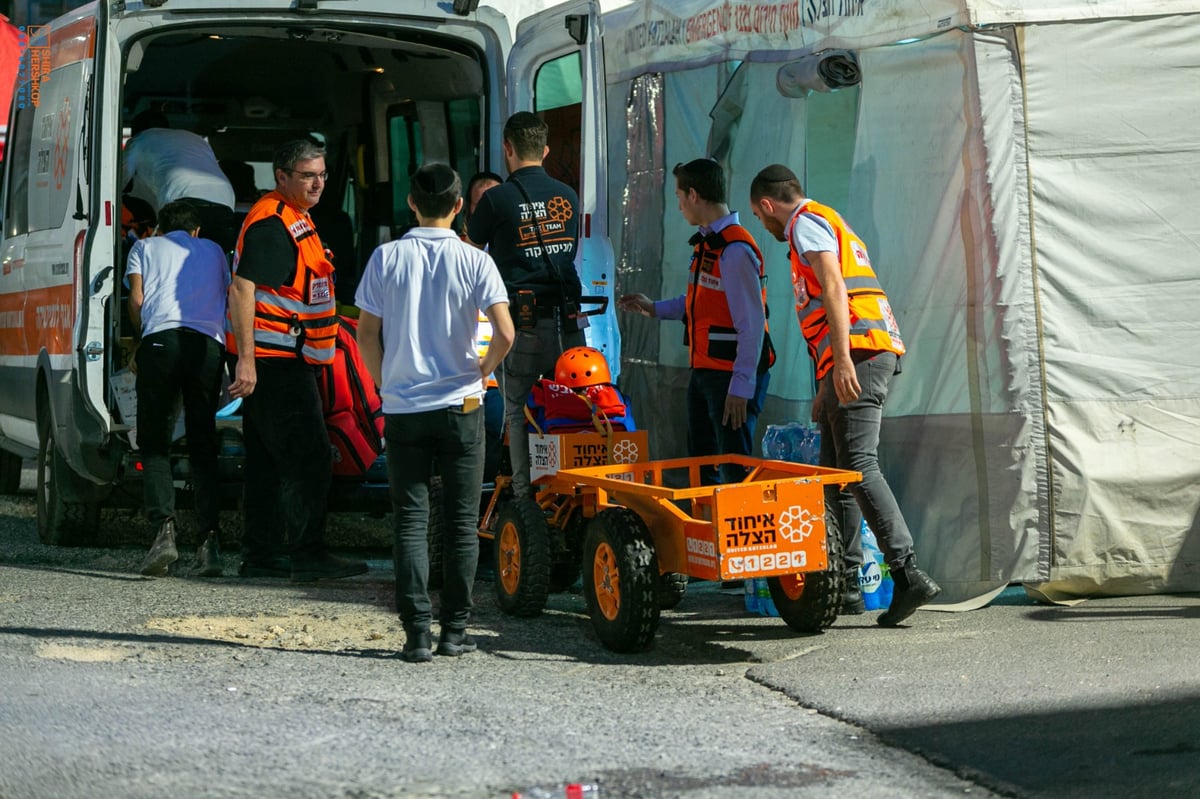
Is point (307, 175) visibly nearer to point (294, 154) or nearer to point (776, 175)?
point (294, 154)

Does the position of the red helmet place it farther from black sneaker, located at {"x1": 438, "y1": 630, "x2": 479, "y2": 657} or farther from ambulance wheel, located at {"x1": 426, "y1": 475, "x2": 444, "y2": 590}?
black sneaker, located at {"x1": 438, "y1": 630, "x2": 479, "y2": 657}

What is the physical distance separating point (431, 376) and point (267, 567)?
2.49 metres

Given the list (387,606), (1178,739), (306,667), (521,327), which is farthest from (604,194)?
(1178,739)

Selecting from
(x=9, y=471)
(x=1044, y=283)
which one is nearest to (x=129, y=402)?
(x=9, y=471)

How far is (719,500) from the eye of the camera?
250 inches

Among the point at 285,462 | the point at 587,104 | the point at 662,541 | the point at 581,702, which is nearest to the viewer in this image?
the point at 581,702

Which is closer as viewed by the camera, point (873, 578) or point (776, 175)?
point (776, 175)

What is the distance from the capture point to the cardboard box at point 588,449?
295 inches

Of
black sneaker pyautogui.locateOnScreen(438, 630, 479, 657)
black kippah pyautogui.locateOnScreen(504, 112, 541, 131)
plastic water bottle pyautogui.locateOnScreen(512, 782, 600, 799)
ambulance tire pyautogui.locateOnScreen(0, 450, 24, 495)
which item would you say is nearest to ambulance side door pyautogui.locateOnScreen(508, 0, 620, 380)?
black kippah pyautogui.locateOnScreen(504, 112, 541, 131)

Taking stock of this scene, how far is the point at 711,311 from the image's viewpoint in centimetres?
779

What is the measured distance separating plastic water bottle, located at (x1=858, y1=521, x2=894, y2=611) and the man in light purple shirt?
25.9 inches

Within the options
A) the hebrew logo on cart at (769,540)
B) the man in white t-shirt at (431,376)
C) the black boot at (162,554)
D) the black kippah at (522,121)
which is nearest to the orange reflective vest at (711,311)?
the black kippah at (522,121)

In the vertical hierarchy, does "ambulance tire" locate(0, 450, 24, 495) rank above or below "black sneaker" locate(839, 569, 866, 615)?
above

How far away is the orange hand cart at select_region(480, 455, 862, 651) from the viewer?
6445 mm
